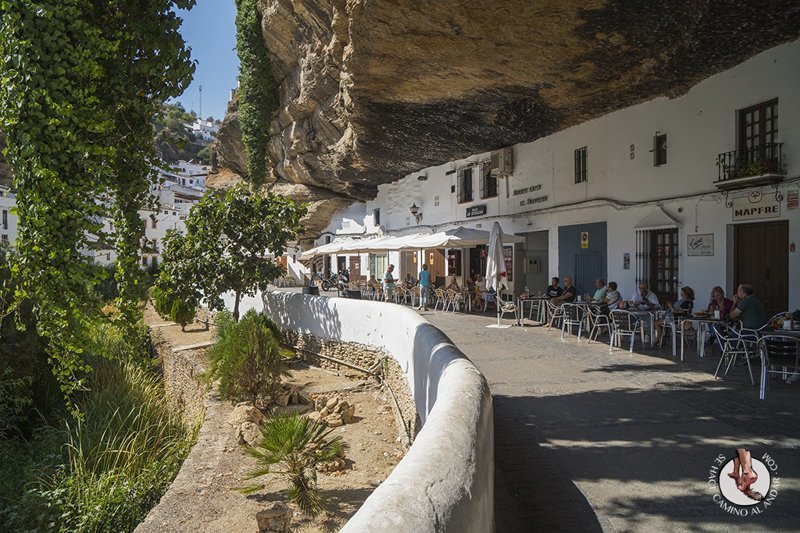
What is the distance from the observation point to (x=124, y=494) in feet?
19.8

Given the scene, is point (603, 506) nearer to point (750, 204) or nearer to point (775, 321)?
point (775, 321)

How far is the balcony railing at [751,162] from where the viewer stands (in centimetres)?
908

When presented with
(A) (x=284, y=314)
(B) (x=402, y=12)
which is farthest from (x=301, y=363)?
(B) (x=402, y=12)

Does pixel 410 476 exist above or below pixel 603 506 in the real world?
above

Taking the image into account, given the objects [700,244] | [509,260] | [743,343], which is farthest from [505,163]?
[743,343]

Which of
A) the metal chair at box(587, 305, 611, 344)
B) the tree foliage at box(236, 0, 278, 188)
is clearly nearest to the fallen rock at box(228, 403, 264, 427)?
the metal chair at box(587, 305, 611, 344)

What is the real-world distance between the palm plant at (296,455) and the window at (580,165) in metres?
11.2

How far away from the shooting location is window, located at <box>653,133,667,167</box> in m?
11.8

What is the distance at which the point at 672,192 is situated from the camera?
37.7 feet

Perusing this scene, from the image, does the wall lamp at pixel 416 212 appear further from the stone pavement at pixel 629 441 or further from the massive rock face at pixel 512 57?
the stone pavement at pixel 629 441

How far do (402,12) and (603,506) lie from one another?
238 inches

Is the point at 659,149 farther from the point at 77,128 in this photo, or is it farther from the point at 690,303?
the point at 77,128

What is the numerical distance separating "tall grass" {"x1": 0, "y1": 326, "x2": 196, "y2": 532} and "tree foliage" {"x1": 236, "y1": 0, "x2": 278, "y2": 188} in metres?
18.4

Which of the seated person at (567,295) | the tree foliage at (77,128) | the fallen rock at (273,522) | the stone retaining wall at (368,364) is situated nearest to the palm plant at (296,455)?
the fallen rock at (273,522)
